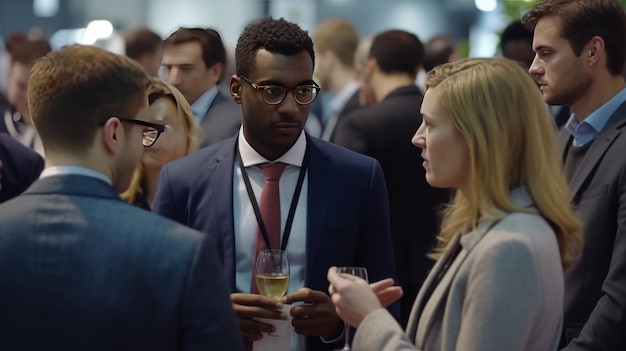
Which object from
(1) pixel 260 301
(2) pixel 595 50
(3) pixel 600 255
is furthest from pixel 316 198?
(2) pixel 595 50

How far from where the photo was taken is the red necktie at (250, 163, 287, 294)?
10.9 feet

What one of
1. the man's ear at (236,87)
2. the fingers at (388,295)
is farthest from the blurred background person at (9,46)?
the fingers at (388,295)

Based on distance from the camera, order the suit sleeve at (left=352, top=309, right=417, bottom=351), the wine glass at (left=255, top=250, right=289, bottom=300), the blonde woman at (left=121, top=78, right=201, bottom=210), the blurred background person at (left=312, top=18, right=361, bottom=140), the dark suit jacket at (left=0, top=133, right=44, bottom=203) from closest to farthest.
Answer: the suit sleeve at (left=352, top=309, right=417, bottom=351)
the wine glass at (left=255, top=250, right=289, bottom=300)
the dark suit jacket at (left=0, top=133, right=44, bottom=203)
the blonde woman at (left=121, top=78, right=201, bottom=210)
the blurred background person at (left=312, top=18, right=361, bottom=140)

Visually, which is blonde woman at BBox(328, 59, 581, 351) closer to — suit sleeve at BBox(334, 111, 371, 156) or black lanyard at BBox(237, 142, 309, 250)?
black lanyard at BBox(237, 142, 309, 250)

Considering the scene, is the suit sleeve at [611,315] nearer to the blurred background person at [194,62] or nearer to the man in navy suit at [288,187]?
the man in navy suit at [288,187]

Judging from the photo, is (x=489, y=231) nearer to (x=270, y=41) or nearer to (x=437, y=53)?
(x=270, y=41)

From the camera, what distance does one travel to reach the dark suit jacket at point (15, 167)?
4.19m

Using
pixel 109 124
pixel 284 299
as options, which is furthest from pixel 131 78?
pixel 284 299

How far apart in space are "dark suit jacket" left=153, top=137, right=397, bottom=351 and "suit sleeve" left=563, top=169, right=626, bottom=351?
26.0 inches

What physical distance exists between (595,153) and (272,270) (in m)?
1.39

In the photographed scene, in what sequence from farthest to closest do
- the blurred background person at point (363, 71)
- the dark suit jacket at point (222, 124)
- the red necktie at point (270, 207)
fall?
1. the blurred background person at point (363, 71)
2. the dark suit jacket at point (222, 124)
3. the red necktie at point (270, 207)

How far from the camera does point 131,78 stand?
2494mm

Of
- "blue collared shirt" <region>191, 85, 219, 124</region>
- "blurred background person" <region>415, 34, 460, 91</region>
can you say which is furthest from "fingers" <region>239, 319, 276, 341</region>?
"blurred background person" <region>415, 34, 460, 91</region>

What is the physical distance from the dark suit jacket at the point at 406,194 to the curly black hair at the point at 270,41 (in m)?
2.42
